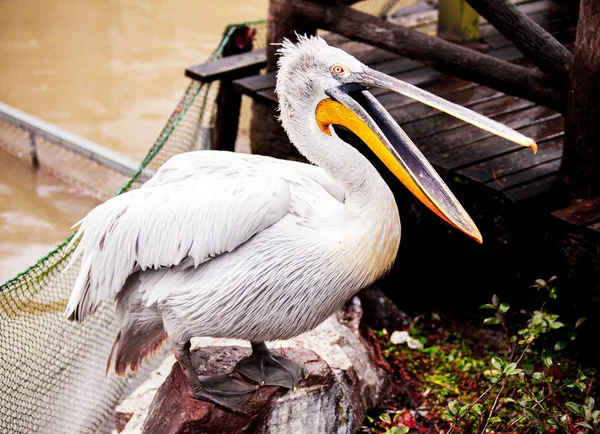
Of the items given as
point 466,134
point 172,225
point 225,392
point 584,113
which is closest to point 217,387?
point 225,392

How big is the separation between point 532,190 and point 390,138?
4.45 ft

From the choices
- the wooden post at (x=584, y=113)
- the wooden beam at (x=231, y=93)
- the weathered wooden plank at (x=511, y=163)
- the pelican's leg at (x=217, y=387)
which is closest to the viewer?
the pelican's leg at (x=217, y=387)

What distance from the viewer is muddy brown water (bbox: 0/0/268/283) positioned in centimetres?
566

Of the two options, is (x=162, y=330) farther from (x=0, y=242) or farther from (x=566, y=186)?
(x=0, y=242)

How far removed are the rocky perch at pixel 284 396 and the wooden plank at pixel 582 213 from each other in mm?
1043

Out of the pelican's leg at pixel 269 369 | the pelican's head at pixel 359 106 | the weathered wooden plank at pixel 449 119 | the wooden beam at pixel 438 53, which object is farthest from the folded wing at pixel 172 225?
the weathered wooden plank at pixel 449 119

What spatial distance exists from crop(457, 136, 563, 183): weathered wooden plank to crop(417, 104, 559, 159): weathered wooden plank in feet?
0.70

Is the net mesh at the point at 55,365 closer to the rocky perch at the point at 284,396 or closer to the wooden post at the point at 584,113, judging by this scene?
the rocky perch at the point at 284,396

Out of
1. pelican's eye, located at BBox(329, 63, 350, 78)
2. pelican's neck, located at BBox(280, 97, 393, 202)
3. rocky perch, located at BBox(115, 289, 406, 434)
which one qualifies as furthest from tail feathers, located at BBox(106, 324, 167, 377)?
pelican's eye, located at BBox(329, 63, 350, 78)

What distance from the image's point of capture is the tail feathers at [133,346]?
2873 mm

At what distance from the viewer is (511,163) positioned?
384 centimetres

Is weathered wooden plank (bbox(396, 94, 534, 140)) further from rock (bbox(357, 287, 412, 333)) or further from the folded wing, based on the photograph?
the folded wing

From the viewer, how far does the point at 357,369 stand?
3285mm

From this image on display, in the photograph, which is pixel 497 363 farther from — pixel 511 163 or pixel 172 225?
pixel 511 163
